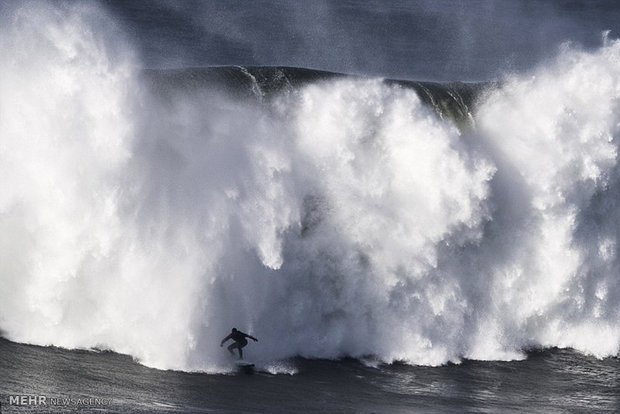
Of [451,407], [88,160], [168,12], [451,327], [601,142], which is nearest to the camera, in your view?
[451,407]

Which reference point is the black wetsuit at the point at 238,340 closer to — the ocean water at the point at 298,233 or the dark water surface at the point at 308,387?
the ocean water at the point at 298,233

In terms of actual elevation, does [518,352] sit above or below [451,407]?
above

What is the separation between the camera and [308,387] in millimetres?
24453

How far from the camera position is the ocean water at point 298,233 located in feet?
81.9

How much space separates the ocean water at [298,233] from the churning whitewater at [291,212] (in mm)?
53

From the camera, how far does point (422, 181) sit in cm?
2897

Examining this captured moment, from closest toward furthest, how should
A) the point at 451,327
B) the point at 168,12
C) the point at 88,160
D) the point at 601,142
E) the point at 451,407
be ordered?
the point at 451,407
the point at 88,160
the point at 451,327
the point at 601,142
the point at 168,12

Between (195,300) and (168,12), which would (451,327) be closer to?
(195,300)

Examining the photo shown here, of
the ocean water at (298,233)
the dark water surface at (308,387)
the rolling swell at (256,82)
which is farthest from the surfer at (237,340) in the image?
the rolling swell at (256,82)

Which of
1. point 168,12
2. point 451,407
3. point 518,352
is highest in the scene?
point 168,12

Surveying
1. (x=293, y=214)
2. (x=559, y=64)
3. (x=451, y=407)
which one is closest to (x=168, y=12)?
(x=559, y=64)

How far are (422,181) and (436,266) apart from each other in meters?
2.07

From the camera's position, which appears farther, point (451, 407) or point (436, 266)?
point (436, 266)

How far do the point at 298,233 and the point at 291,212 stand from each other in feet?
1.74
